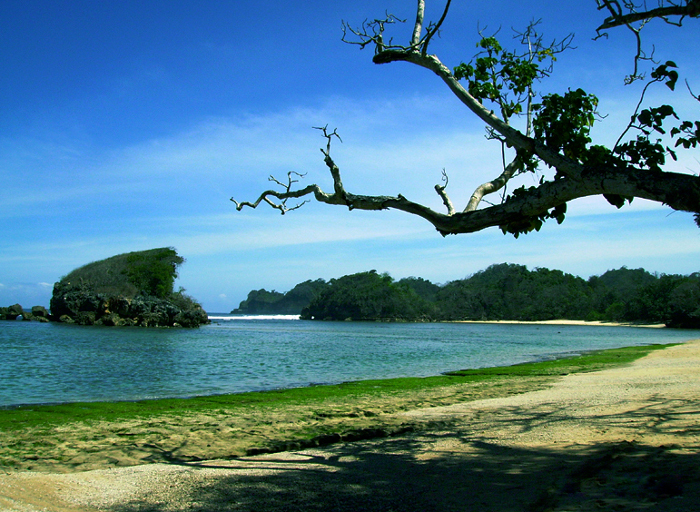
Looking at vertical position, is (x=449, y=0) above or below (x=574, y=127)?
above

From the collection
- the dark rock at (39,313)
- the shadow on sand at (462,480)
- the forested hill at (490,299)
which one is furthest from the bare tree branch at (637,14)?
the forested hill at (490,299)

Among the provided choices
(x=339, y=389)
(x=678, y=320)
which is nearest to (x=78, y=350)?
(x=339, y=389)

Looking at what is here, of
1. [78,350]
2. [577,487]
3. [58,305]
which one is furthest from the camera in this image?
[58,305]

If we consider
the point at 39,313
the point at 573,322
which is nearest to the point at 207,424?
the point at 39,313

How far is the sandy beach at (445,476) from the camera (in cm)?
476

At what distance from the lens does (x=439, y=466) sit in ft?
20.5

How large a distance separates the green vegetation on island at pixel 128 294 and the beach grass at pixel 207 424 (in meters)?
59.4

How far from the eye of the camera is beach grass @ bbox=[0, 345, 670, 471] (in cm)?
778

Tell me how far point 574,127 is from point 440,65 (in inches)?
75.8

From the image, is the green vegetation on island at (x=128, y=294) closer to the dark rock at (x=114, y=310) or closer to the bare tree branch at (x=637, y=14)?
the dark rock at (x=114, y=310)

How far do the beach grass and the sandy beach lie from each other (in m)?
0.70

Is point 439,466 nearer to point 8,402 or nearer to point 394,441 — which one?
point 394,441

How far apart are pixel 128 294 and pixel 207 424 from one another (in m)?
68.2

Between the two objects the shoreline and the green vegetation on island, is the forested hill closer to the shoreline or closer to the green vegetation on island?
the shoreline
